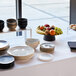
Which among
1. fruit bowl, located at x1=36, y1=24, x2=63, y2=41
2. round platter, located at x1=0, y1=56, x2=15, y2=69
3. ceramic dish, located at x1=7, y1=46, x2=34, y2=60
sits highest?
Result: fruit bowl, located at x1=36, y1=24, x2=63, y2=41

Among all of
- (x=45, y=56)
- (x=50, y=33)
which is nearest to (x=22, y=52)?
(x=45, y=56)

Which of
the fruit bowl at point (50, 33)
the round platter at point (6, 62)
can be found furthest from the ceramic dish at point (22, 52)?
the fruit bowl at point (50, 33)

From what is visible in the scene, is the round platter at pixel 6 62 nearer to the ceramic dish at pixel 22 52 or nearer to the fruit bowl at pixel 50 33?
the ceramic dish at pixel 22 52

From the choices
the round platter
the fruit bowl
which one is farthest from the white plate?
the fruit bowl

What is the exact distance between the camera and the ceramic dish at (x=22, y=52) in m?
1.32

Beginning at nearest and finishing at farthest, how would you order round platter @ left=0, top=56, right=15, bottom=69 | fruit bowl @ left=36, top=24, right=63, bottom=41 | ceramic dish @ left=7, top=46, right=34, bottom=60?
round platter @ left=0, top=56, right=15, bottom=69 → ceramic dish @ left=7, top=46, right=34, bottom=60 → fruit bowl @ left=36, top=24, right=63, bottom=41

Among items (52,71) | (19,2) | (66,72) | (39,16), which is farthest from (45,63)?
(39,16)

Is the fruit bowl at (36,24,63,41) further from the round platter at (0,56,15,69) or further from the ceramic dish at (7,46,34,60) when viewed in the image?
the round platter at (0,56,15,69)

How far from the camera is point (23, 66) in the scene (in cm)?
125

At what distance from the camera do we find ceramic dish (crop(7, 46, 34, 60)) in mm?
1322

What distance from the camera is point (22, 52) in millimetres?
1403

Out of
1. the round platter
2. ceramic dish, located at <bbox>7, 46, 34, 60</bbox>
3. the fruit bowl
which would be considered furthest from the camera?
the fruit bowl

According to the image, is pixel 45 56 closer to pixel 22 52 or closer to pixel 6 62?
pixel 22 52

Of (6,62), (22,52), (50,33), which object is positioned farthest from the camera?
(50,33)
